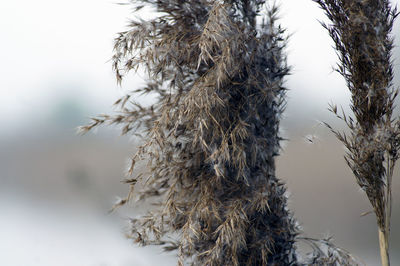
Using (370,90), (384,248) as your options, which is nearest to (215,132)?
(370,90)

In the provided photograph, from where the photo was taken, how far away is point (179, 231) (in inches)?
133

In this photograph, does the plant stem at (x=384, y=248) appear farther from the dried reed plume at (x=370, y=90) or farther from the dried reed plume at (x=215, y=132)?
the dried reed plume at (x=215, y=132)

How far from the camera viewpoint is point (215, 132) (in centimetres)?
313

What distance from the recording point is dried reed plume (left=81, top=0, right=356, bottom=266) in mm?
3055

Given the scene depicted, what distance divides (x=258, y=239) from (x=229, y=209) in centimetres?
31

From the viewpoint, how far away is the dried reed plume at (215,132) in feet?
10.0

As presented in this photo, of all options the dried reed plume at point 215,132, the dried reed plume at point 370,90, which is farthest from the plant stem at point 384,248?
the dried reed plume at point 215,132

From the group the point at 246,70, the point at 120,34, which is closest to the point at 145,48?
the point at 120,34

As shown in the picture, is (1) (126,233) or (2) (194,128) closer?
(2) (194,128)

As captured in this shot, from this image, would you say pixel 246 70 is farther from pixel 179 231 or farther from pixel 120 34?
pixel 179 231

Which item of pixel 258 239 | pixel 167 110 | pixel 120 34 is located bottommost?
pixel 258 239

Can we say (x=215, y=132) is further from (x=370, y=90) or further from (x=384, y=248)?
(x=384, y=248)

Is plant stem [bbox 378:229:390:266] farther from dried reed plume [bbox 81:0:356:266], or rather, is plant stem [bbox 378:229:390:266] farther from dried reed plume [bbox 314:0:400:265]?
dried reed plume [bbox 81:0:356:266]

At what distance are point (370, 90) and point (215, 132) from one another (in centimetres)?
104
